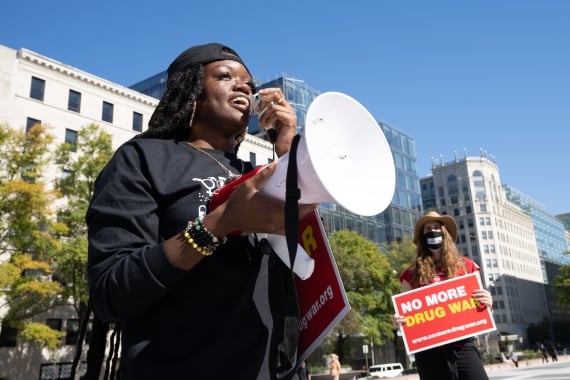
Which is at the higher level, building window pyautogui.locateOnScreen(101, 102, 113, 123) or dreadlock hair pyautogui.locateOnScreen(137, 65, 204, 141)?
building window pyautogui.locateOnScreen(101, 102, 113, 123)

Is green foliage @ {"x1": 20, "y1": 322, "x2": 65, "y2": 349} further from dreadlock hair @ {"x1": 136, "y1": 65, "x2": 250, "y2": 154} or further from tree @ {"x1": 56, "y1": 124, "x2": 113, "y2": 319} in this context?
dreadlock hair @ {"x1": 136, "y1": 65, "x2": 250, "y2": 154}

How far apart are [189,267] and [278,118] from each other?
617mm

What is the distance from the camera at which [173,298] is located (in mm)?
1364

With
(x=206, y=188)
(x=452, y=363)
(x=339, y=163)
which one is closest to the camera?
(x=339, y=163)

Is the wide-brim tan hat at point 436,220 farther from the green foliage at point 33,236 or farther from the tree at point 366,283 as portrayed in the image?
the tree at point 366,283

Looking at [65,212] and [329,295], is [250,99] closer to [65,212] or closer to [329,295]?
[329,295]

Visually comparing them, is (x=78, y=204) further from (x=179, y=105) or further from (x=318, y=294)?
(x=318, y=294)

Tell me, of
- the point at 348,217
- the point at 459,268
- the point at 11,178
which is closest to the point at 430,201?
the point at 348,217

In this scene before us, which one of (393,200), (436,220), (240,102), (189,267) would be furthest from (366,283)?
(189,267)

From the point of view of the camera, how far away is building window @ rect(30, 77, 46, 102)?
96.2 feet

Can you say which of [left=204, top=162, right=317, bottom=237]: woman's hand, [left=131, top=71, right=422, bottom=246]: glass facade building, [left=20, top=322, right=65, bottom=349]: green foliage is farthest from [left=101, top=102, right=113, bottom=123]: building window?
[left=204, top=162, right=317, bottom=237]: woman's hand

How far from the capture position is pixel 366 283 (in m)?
34.9

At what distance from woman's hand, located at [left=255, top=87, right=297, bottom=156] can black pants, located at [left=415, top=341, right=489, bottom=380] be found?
3109mm

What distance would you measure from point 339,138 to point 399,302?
12.3ft
